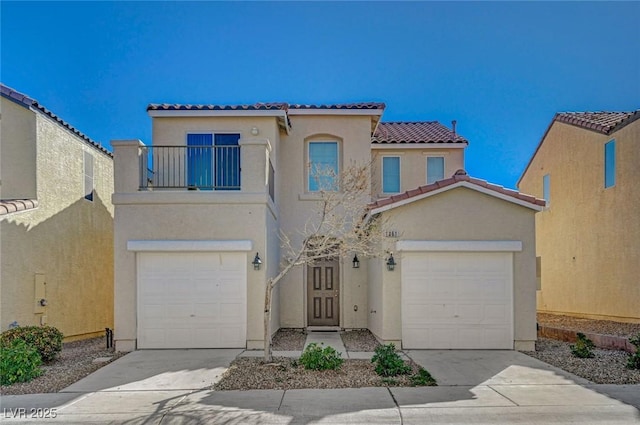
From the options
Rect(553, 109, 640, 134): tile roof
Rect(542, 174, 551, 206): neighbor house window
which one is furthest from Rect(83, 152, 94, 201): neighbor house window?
Rect(542, 174, 551, 206): neighbor house window

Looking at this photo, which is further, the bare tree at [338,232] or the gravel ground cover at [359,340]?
the gravel ground cover at [359,340]

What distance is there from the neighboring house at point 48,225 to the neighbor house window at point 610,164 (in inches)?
636

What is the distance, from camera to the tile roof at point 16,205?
10.7 metres

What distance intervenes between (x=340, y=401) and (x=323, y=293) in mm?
7522

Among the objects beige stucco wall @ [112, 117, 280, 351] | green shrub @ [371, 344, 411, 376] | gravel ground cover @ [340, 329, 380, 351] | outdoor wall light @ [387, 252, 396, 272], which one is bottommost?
gravel ground cover @ [340, 329, 380, 351]

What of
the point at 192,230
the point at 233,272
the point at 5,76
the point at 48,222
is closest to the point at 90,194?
the point at 48,222

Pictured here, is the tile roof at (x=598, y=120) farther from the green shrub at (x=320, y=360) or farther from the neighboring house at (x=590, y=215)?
the green shrub at (x=320, y=360)

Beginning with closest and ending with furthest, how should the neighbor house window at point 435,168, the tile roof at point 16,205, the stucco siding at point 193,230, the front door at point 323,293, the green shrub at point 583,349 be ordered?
the green shrub at point 583,349
the tile roof at point 16,205
the stucco siding at point 193,230
the front door at point 323,293
the neighbor house window at point 435,168

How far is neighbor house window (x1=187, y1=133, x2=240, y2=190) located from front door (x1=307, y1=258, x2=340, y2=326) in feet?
12.9

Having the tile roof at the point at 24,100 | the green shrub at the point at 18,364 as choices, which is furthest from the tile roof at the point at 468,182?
the tile roof at the point at 24,100

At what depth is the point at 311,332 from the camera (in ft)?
46.3

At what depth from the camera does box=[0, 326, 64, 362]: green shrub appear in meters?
9.80

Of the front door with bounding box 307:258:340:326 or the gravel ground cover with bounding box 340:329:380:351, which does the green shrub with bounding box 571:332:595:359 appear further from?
the front door with bounding box 307:258:340:326

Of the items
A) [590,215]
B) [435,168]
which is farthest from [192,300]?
[590,215]
